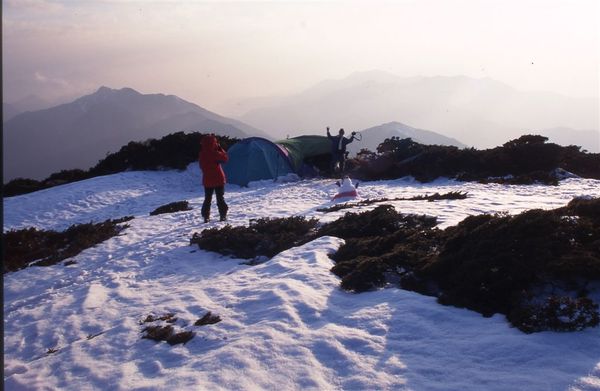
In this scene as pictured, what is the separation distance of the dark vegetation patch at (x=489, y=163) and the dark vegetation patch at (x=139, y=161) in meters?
8.51

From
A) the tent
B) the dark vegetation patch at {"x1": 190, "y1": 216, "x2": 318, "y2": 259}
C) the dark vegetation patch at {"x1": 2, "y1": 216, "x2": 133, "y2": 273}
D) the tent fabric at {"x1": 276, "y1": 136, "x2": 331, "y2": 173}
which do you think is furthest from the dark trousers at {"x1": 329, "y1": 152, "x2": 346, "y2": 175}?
the dark vegetation patch at {"x1": 2, "y1": 216, "x2": 133, "y2": 273}

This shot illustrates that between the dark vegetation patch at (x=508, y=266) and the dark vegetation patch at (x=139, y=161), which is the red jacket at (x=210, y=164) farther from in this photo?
the dark vegetation patch at (x=139, y=161)

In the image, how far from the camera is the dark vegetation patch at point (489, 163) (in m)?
18.5

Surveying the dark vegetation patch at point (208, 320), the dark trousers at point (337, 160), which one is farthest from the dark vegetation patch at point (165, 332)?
the dark trousers at point (337, 160)

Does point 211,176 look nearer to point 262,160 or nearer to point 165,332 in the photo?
point 165,332

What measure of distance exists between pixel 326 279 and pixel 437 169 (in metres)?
13.4

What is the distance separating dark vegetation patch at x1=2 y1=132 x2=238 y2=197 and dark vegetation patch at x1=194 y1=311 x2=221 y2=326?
54.4 feet

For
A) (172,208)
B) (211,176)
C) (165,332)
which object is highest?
(211,176)

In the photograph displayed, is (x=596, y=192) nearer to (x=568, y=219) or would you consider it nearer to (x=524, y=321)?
(x=568, y=219)

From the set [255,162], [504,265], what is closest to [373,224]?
[504,265]

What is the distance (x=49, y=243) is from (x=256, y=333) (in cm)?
888

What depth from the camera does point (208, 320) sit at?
604 centimetres

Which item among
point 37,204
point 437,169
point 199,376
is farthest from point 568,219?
point 37,204

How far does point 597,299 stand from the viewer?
15.9 feet
